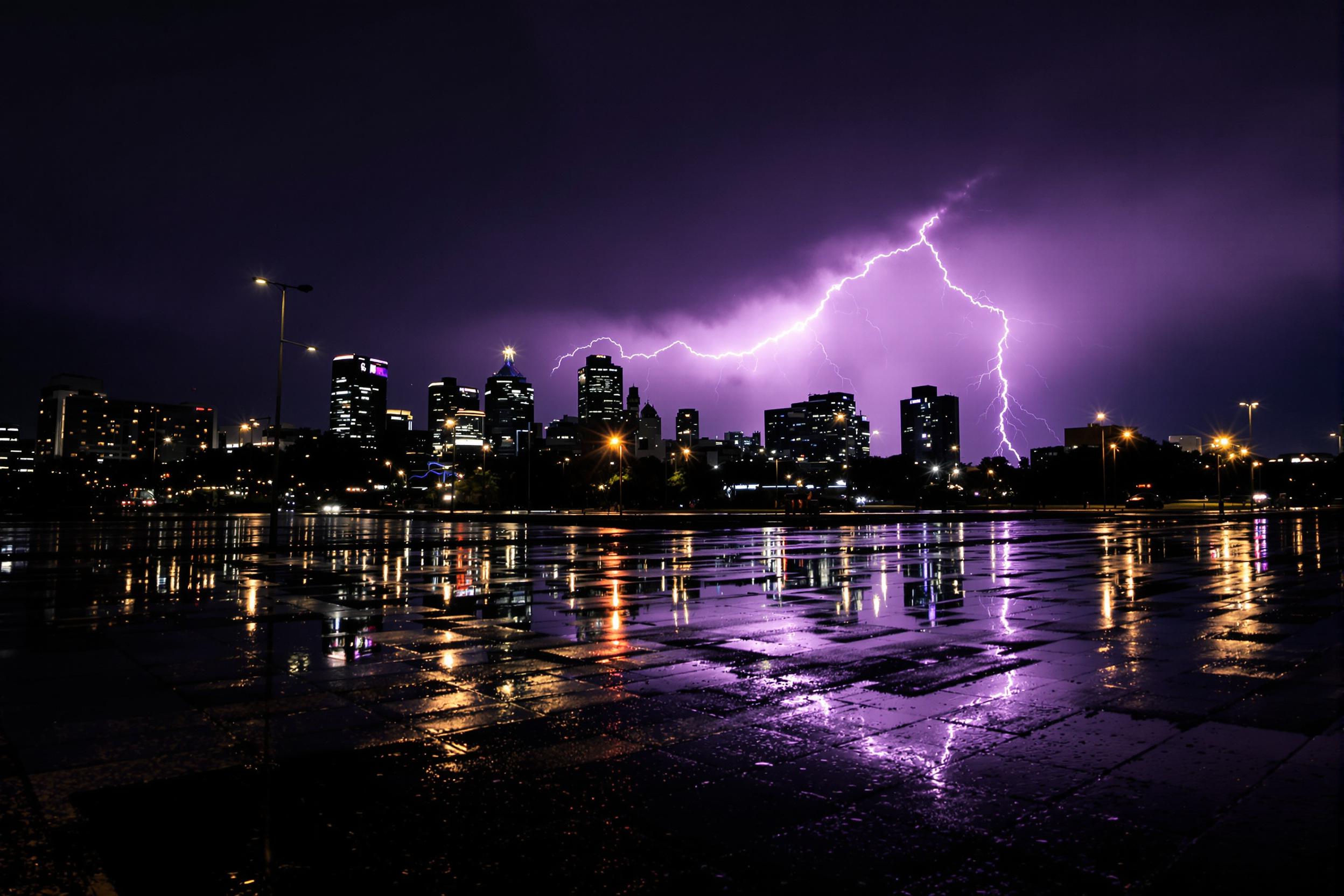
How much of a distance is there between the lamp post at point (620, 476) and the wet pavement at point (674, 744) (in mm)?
43226

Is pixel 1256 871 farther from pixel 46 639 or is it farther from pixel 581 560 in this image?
pixel 581 560

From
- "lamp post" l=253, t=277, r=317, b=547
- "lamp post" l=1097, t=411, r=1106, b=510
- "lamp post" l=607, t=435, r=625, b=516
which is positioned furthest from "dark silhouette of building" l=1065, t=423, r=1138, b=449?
"lamp post" l=253, t=277, r=317, b=547

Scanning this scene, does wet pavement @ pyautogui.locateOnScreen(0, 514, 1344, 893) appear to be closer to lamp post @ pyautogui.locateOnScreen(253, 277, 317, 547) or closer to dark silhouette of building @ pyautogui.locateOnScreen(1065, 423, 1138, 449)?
lamp post @ pyautogui.locateOnScreen(253, 277, 317, 547)

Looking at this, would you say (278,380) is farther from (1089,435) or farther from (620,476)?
(1089,435)

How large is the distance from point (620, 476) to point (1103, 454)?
4943 cm

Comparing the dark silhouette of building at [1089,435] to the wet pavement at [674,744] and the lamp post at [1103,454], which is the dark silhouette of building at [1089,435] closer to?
the lamp post at [1103,454]

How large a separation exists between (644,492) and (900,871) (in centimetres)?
9723

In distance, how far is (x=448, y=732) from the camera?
18.6 feet

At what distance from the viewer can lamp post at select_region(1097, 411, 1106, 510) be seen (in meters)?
67.5

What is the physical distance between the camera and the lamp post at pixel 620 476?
60.4 meters

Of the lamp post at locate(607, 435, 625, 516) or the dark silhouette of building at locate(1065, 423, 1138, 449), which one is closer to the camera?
the lamp post at locate(607, 435, 625, 516)

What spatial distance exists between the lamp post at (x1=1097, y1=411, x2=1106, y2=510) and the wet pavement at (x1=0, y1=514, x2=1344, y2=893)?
200 ft

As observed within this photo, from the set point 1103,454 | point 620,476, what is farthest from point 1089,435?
point 620,476

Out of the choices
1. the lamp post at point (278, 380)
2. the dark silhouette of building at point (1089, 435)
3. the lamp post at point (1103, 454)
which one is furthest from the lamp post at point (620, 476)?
the dark silhouette of building at point (1089, 435)
